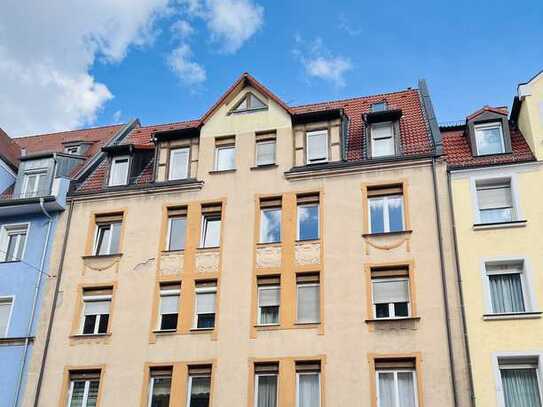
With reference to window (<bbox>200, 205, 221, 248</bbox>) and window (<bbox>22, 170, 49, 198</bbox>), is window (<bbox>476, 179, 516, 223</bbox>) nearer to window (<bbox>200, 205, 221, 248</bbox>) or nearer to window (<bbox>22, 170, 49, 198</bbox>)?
window (<bbox>200, 205, 221, 248</bbox>)

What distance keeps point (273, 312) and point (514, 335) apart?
835 cm

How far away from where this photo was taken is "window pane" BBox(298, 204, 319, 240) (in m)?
25.4

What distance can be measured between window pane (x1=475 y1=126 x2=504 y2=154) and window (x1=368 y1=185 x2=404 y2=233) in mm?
3820

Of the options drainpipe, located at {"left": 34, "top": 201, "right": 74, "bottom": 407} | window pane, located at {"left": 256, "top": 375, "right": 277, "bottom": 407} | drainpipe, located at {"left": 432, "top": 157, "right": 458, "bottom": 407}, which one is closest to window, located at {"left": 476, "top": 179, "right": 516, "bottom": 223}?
drainpipe, located at {"left": 432, "top": 157, "right": 458, "bottom": 407}

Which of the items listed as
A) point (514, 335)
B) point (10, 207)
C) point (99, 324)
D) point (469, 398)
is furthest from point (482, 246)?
point (10, 207)

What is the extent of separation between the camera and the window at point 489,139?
25.8m

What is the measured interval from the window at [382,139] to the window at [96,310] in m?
12.1

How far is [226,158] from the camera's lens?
1116 inches

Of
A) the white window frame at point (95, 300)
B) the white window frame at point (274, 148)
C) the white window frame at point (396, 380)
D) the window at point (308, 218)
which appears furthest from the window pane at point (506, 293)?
the white window frame at point (95, 300)

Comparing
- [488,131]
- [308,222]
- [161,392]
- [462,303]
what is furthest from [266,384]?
[488,131]

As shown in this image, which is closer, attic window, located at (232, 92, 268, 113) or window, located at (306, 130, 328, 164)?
window, located at (306, 130, 328, 164)

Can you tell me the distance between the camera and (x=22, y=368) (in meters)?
25.4

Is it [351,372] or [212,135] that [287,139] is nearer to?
[212,135]

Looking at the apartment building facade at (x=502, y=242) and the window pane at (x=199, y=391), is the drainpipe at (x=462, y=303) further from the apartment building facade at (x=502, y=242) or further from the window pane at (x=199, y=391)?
the window pane at (x=199, y=391)
